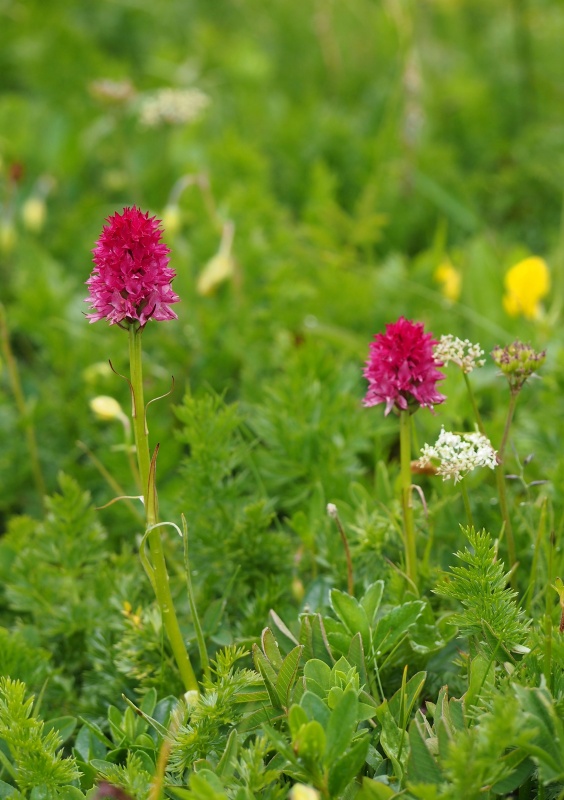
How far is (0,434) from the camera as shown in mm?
1699

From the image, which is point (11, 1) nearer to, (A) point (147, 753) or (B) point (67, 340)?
(B) point (67, 340)

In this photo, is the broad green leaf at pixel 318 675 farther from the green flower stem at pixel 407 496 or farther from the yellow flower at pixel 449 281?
the yellow flower at pixel 449 281

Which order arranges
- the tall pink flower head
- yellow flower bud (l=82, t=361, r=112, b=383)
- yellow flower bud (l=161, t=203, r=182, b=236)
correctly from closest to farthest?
1. the tall pink flower head
2. yellow flower bud (l=82, t=361, r=112, b=383)
3. yellow flower bud (l=161, t=203, r=182, b=236)

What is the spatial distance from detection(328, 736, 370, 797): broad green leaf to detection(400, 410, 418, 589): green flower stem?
0.27 m

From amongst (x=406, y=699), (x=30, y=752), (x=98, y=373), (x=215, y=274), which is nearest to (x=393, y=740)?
(x=406, y=699)

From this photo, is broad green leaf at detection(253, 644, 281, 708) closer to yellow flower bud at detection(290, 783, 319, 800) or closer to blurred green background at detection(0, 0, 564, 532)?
yellow flower bud at detection(290, 783, 319, 800)

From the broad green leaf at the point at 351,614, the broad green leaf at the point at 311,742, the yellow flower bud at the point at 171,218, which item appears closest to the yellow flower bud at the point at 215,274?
the yellow flower bud at the point at 171,218

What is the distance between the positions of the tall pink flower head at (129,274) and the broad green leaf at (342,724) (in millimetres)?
456

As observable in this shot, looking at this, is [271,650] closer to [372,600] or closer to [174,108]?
[372,600]

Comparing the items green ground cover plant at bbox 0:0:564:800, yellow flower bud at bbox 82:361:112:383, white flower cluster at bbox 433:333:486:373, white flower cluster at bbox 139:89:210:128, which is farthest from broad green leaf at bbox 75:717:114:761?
white flower cluster at bbox 139:89:210:128

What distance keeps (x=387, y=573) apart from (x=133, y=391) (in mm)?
464

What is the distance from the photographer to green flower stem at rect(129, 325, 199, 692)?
0.96 meters

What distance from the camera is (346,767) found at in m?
0.90

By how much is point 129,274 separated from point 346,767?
1.86ft
